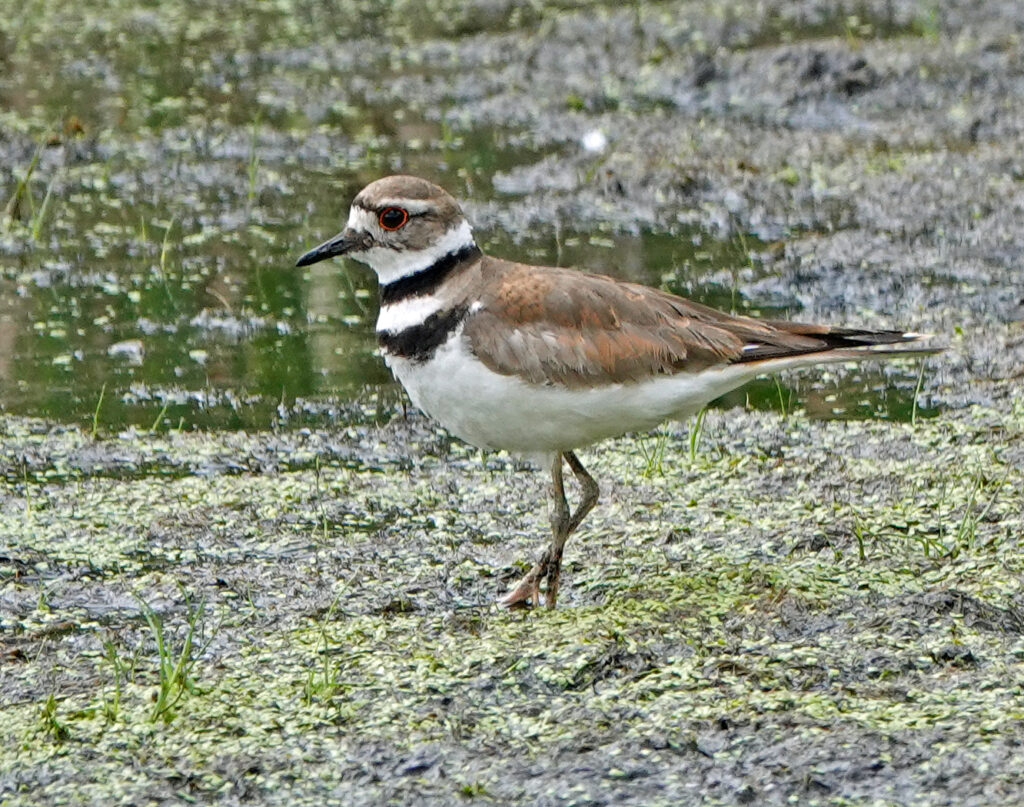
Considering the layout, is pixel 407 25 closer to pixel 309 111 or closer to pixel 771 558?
pixel 309 111

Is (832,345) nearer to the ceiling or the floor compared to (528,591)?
nearer to the ceiling

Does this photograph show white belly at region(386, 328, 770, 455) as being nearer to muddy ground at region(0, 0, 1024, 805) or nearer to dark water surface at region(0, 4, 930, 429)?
muddy ground at region(0, 0, 1024, 805)

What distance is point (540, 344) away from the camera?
450 centimetres

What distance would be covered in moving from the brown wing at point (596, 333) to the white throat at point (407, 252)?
4.1 inches

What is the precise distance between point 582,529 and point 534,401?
1.06 metres

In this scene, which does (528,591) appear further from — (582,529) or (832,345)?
(832,345)

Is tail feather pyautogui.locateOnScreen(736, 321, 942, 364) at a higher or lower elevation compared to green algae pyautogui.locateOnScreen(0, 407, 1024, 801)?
higher

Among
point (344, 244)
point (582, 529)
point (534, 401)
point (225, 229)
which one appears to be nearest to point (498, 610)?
point (534, 401)

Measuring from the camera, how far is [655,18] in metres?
11.6

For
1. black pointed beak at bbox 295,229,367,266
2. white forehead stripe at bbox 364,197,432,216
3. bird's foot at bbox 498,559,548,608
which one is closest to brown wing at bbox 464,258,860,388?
white forehead stripe at bbox 364,197,432,216

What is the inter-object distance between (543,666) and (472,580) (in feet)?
2.82

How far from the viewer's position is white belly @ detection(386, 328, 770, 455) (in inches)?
176

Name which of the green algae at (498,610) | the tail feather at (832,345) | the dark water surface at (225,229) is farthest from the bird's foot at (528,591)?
the dark water surface at (225,229)

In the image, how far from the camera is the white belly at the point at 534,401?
4.46 m
